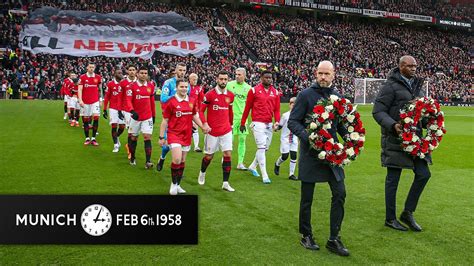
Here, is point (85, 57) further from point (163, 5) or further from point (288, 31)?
point (288, 31)

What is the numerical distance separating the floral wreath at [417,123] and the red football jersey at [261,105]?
3659 millimetres

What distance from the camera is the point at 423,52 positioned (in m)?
61.2

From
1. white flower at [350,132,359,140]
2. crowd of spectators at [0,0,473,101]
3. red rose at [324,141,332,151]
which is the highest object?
crowd of spectators at [0,0,473,101]

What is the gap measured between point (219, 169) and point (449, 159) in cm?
711

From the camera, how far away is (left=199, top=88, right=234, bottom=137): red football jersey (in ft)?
28.6

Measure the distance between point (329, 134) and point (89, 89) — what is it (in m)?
10.2

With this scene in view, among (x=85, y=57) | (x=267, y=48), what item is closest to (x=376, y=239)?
(x=85, y=57)

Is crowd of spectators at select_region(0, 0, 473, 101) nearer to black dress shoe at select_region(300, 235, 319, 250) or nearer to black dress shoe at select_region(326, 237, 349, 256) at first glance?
black dress shoe at select_region(300, 235, 319, 250)

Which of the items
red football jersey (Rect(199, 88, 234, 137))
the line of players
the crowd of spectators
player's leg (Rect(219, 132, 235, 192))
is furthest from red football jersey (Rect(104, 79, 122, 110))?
the crowd of spectators

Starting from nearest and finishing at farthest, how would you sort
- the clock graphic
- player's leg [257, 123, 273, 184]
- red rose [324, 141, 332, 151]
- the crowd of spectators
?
1. the clock graphic
2. red rose [324, 141, 332, 151]
3. player's leg [257, 123, 273, 184]
4. the crowd of spectators

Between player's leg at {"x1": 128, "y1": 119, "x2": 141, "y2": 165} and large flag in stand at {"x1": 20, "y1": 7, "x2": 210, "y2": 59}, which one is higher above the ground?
large flag in stand at {"x1": 20, "y1": 7, "x2": 210, "y2": 59}

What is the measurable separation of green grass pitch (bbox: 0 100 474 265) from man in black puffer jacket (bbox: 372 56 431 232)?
47 cm

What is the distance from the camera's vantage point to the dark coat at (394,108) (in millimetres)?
6344

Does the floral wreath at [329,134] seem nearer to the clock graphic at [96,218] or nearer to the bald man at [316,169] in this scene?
the bald man at [316,169]
